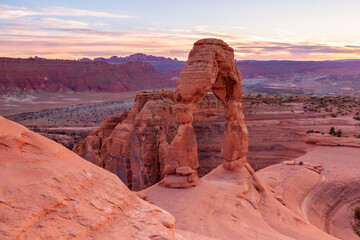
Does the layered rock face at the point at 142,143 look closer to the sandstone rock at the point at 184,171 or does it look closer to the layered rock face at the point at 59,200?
the sandstone rock at the point at 184,171

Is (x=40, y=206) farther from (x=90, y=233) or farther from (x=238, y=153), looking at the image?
(x=238, y=153)

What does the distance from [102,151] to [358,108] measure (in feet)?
93.1

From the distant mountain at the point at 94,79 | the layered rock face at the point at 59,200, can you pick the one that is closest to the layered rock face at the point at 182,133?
the layered rock face at the point at 59,200

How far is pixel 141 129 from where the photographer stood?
49.3 ft

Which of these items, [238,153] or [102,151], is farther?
[102,151]

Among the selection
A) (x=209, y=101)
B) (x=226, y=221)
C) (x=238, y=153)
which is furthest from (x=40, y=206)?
(x=209, y=101)

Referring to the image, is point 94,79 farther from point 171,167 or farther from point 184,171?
point 184,171

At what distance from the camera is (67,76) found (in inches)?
3858

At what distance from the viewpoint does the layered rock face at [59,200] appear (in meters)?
3.18

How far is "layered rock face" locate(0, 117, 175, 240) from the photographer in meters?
3.18

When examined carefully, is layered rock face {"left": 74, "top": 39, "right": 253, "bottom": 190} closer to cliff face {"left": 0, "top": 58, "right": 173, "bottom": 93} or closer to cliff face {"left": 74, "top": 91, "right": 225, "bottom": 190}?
cliff face {"left": 74, "top": 91, "right": 225, "bottom": 190}

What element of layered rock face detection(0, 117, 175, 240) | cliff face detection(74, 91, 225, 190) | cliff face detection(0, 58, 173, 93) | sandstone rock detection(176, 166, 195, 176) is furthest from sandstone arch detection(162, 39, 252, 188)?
cliff face detection(0, 58, 173, 93)

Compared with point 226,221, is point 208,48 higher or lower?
higher

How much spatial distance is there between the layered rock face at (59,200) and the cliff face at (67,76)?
88110 millimetres
